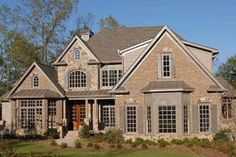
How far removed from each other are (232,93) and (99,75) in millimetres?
12431

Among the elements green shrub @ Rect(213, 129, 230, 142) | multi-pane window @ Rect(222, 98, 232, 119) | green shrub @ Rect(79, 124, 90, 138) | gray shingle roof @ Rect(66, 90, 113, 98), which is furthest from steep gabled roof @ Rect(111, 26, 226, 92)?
multi-pane window @ Rect(222, 98, 232, 119)

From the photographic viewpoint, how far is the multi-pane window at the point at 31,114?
121 ft

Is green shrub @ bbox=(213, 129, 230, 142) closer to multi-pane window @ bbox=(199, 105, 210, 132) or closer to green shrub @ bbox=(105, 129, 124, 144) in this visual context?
multi-pane window @ bbox=(199, 105, 210, 132)

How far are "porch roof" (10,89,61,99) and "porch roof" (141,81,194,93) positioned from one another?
29.4 ft

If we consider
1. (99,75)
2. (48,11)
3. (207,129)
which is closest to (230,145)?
(207,129)

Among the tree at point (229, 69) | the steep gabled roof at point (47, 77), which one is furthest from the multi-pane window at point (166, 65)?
the tree at point (229, 69)

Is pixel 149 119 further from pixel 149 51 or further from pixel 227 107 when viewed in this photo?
pixel 227 107

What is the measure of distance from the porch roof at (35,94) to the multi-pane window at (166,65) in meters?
10.1

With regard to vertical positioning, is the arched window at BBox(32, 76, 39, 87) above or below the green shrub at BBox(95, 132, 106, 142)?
above

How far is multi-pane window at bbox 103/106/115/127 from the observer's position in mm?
37922

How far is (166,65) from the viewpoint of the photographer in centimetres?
3216

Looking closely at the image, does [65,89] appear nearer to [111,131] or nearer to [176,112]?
[111,131]

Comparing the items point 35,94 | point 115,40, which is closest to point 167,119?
point 35,94

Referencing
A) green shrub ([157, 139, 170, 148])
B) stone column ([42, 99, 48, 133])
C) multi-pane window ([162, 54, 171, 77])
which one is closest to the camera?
green shrub ([157, 139, 170, 148])
